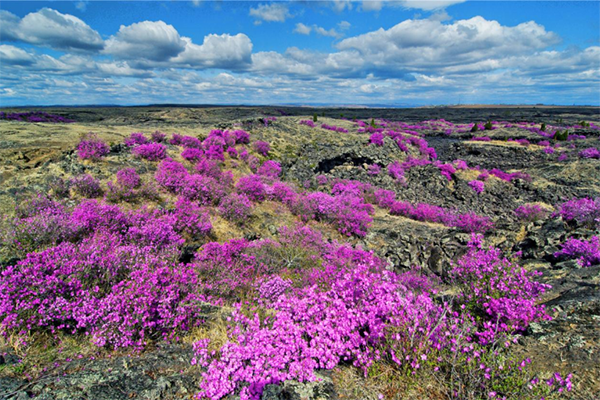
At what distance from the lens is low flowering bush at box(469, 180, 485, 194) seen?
2078cm

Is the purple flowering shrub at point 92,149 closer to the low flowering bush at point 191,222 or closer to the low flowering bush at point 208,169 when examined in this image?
the low flowering bush at point 208,169

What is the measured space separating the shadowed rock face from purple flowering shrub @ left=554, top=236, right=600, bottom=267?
24 cm

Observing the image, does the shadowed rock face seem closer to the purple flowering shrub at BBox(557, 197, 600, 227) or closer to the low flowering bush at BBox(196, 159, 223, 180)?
the purple flowering shrub at BBox(557, 197, 600, 227)

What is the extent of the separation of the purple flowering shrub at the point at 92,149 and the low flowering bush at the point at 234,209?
611 cm

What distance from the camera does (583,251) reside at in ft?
23.5

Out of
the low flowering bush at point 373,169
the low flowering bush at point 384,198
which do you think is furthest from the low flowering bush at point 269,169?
the low flowering bush at point 373,169

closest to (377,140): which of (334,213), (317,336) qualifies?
(334,213)

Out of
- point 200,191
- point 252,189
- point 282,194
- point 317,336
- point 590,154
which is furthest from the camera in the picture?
point 590,154

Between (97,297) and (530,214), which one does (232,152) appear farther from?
(530,214)

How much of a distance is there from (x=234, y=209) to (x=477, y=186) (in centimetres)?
1837

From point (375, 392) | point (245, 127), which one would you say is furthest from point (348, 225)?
point (245, 127)

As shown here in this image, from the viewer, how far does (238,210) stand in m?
10.9

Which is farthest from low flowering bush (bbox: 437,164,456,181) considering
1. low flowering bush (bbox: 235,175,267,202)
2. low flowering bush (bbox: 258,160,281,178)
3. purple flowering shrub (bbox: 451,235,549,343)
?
purple flowering shrub (bbox: 451,235,549,343)

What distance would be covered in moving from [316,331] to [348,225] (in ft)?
26.8
